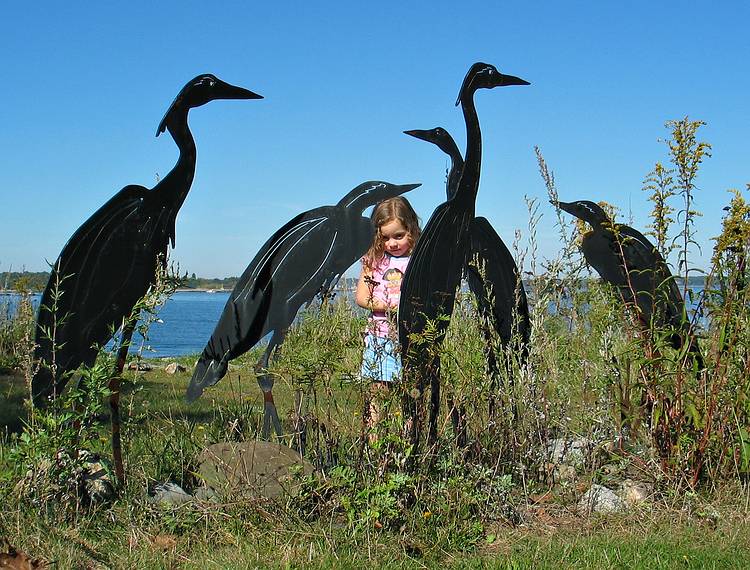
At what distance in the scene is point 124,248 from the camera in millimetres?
4051

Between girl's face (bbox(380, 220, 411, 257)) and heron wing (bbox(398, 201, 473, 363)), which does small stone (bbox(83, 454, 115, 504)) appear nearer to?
heron wing (bbox(398, 201, 473, 363))

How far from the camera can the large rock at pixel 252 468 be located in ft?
12.4

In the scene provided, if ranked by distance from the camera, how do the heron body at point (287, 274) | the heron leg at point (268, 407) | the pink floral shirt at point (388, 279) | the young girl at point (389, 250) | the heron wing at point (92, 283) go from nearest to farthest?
the heron wing at point (92, 283) < the heron leg at point (268, 407) < the heron body at point (287, 274) < the pink floral shirt at point (388, 279) < the young girl at point (389, 250)

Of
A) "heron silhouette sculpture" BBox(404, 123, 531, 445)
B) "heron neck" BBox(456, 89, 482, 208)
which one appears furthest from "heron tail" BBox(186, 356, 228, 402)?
"heron neck" BBox(456, 89, 482, 208)

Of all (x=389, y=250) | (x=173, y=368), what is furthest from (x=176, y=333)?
(x=389, y=250)

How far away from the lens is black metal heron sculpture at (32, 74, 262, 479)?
3.84 m

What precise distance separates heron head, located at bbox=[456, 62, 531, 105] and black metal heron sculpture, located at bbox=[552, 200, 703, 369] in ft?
3.02

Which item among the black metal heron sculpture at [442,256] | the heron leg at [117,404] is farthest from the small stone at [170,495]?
the black metal heron sculpture at [442,256]

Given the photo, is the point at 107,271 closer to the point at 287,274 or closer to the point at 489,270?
the point at 287,274

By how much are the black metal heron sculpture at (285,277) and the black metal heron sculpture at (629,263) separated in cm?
118

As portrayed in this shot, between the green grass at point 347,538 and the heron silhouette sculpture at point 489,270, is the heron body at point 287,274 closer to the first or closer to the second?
the heron silhouette sculpture at point 489,270

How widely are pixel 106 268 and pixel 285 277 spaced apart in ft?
3.66

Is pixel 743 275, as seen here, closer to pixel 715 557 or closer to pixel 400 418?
pixel 715 557

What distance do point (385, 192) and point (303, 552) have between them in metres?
2.40
